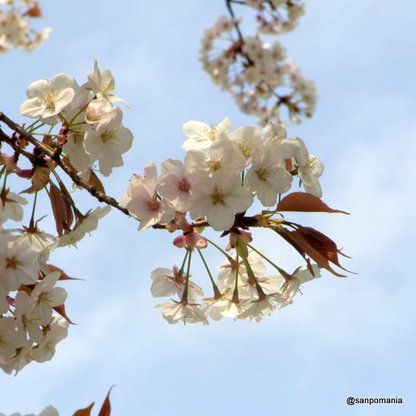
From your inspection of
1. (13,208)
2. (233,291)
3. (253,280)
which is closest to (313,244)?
(253,280)

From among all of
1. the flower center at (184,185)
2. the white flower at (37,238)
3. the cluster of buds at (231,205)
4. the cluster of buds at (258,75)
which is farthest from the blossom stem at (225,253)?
the cluster of buds at (258,75)

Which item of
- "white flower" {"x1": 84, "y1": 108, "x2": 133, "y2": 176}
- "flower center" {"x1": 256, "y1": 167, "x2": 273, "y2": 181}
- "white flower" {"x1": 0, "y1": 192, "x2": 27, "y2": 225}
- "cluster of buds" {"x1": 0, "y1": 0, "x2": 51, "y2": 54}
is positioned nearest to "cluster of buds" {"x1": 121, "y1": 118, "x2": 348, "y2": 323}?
"flower center" {"x1": 256, "y1": 167, "x2": 273, "y2": 181}

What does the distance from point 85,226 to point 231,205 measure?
61cm

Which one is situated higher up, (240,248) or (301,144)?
(301,144)

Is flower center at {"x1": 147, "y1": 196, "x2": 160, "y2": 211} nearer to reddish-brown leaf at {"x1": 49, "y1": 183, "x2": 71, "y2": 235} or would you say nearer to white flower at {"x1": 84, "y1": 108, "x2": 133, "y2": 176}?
white flower at {"x1": 84, "y1": 108, "x2": 133, "y2": 176}

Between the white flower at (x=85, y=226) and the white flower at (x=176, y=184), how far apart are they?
0.44m

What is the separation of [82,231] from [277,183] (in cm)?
72

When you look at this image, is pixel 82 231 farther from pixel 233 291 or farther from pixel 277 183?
pixel 277 183

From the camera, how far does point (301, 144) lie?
2.08 m

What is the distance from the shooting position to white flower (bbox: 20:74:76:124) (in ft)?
7.31

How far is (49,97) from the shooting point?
7.51ft

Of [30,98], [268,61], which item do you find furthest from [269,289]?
[268,61]

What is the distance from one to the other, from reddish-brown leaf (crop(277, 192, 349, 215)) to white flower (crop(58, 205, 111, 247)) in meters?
0.62

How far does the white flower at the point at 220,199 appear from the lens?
191cm
